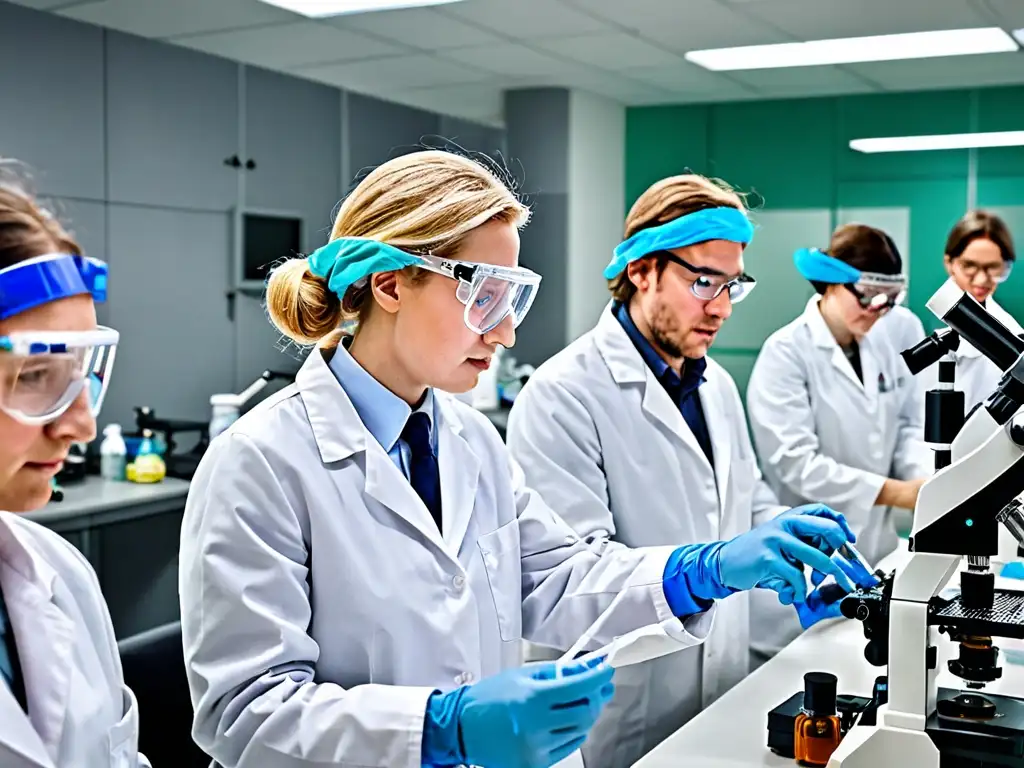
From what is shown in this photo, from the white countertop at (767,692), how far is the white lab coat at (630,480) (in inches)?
7.3

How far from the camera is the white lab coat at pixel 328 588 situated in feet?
3.78

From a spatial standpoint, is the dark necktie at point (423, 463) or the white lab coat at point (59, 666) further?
the dark necktie at point (423, 463)

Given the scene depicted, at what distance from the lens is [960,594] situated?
1.31m

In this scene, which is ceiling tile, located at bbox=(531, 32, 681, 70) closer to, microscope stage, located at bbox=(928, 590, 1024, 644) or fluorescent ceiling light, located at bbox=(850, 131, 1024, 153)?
fluorescent ceiling light, located at bbox=(850, 131, 1024, 153)

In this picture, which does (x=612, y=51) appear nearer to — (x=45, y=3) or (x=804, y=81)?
(x=804, y=81)

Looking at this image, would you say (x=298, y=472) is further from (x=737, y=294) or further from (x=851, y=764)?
(x=737, y=294)

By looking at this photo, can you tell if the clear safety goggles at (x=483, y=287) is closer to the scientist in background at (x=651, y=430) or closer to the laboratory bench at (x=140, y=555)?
the scientist in background at (x=651, y=430)

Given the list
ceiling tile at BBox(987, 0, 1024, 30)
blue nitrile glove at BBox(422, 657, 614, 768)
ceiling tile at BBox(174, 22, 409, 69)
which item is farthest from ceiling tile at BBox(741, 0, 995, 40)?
blue nitrile glove at BBox(422, 657, 614, 768)

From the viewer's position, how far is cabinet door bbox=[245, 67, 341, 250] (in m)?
4.95

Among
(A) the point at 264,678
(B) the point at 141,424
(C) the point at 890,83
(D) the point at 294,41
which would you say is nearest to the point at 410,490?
(A) the point at 264,678

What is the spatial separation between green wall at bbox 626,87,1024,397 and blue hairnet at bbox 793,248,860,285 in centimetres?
279

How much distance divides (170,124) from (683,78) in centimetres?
262

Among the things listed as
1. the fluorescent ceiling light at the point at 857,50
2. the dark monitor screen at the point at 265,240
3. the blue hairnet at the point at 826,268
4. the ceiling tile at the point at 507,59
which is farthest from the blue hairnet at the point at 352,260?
the fluorescent ceiling light at the point at 857,50

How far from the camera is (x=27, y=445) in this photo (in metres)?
0.93
